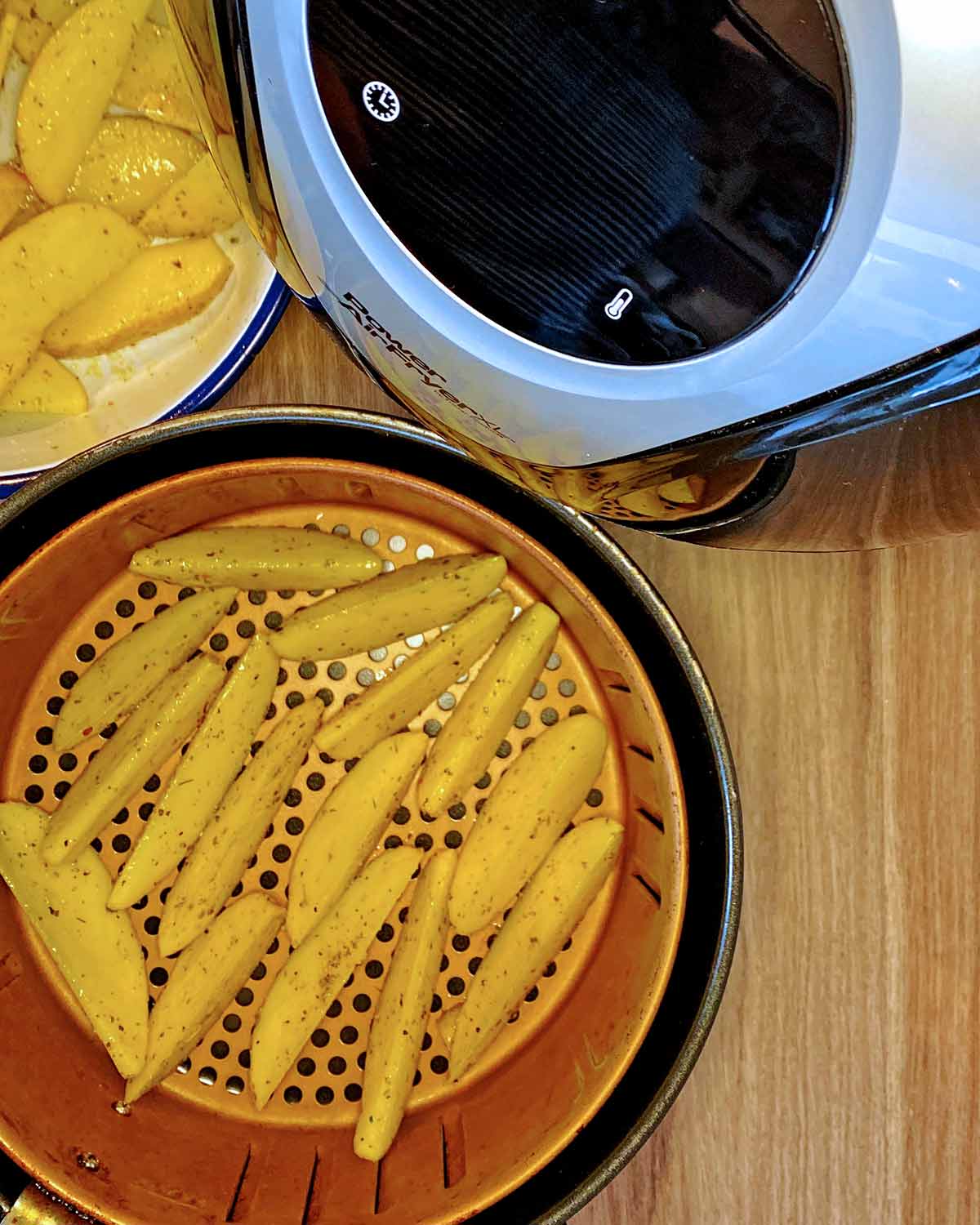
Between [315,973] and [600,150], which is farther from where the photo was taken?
[315,973]

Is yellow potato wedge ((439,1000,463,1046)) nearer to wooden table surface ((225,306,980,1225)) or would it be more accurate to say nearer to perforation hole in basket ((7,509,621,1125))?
perforation hole in basket ((7,509,621,1125))

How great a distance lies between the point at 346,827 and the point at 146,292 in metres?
0.34

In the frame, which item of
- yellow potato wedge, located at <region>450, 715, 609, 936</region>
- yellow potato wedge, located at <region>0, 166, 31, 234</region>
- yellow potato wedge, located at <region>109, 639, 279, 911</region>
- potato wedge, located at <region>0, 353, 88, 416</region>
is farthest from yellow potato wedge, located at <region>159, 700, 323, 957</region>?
yellow potato wedge, located at <region>0, 166, 31, 234</region>

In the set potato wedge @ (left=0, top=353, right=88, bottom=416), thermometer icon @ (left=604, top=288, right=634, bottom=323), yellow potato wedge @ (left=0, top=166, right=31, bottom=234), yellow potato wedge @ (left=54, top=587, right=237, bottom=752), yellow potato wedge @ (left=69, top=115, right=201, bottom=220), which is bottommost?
yellow potato wedge @ (left=54, top=587, right=237, bottom=752)

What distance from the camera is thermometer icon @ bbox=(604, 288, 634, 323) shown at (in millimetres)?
268

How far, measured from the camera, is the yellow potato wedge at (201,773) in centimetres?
61

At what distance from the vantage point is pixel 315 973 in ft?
2.02

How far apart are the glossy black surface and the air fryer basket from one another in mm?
283

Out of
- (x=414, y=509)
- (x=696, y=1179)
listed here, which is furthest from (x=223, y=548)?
(x=696, y=1179)

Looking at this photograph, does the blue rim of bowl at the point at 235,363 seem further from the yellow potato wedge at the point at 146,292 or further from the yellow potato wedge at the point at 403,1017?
the yellow potato wedge at the point at 403,1017

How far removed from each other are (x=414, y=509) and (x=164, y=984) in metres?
0.33

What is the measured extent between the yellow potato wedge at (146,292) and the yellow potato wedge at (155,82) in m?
0.08

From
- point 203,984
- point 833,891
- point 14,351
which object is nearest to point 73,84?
point 14,351

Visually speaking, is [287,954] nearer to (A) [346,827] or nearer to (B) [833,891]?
(A) [346,827]
